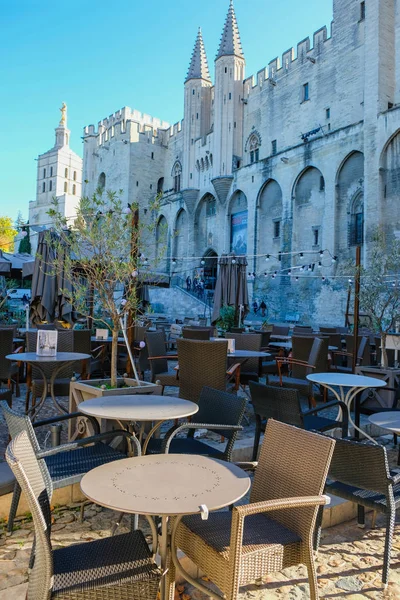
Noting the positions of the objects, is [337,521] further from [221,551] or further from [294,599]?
[221,551]

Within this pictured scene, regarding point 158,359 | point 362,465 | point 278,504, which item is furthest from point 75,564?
point 158,359

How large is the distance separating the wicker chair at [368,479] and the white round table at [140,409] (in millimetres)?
823

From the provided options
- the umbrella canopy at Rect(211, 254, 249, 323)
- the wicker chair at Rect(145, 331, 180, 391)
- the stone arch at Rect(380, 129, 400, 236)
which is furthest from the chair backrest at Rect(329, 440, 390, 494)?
the stone arch at Rect(380, 129, 400, 236)

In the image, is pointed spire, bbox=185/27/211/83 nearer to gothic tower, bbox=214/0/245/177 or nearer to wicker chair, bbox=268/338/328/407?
gothic tower, bbox=214/0/245/177

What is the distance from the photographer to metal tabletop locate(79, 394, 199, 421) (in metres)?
2.35

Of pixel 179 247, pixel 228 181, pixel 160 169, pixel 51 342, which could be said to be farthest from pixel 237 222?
pixel 51 342

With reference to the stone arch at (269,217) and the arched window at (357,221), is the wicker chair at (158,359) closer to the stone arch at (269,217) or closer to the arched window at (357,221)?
the arched window at (357,221)

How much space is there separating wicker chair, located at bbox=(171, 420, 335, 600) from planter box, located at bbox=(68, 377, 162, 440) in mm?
1492

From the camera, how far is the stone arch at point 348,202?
19.2m

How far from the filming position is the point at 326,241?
20281 mm

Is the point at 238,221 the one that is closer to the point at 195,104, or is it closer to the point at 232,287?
the point at 195,104

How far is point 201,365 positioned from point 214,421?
4.54ft

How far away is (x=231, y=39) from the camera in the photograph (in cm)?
2744

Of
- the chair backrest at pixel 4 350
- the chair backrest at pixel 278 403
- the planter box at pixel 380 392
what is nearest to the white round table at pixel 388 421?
the chair backrest at pixel 278 403
